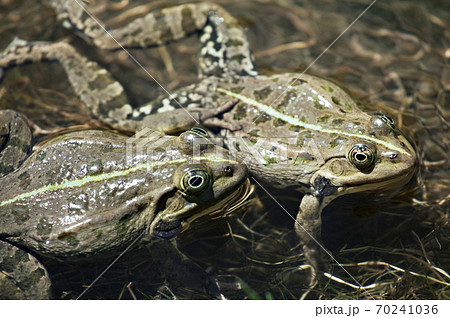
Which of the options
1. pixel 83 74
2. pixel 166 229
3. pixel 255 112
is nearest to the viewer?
pixel 166 229

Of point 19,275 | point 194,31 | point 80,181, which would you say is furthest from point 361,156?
point 19,275

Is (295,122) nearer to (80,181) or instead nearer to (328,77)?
(328,77)

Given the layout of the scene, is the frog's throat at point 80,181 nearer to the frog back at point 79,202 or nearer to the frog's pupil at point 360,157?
the frog back at point 79,202

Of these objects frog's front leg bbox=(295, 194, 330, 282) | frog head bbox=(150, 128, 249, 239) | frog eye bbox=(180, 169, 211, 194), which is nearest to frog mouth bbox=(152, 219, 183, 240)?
frog head bbox=(150, 128, 249, 239)

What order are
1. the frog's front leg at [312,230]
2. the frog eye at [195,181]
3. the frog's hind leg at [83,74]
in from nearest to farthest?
the frog eye at [195,181], the frog's front leg at [312,230], the frog's hind leg at [83,74]

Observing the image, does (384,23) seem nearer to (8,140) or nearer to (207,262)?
(207,262)

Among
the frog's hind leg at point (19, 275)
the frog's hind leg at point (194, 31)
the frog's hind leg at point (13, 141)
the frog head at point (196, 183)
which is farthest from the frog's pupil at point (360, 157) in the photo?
the frog's hind leg at point (13, 141)
